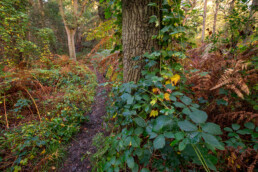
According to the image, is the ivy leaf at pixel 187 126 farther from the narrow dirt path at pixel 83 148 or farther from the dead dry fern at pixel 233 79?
the narrow dirt path at pixel 83 148

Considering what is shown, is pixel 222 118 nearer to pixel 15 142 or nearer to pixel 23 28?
pixel 15 142

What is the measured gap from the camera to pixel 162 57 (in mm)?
1167

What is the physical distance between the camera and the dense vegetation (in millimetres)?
848

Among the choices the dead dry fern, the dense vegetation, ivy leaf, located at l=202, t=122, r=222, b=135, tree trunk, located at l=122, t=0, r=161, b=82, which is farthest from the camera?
tree trunk, located at l=122, t=0, r=161, b=82

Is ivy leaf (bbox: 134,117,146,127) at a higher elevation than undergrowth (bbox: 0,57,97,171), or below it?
higher

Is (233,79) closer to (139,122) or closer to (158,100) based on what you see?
(158,100)

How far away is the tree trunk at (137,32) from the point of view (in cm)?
118

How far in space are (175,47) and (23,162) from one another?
2.74 meters

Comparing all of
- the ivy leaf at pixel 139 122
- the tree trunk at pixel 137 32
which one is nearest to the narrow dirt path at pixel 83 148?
the tree trunk at pixel 137 32

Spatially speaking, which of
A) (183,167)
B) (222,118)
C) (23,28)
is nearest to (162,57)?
(222,118)

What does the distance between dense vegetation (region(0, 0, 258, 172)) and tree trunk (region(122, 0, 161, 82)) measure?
1 cm

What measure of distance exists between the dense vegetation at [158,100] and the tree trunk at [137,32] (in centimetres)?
1

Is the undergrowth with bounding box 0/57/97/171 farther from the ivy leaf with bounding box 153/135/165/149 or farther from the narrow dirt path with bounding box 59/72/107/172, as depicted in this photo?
the ivy leaf with bounding box 153/135/165/149

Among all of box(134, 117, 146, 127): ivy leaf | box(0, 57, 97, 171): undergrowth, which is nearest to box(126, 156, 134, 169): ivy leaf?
box(134, 117, 146, 127): ivy leaf
